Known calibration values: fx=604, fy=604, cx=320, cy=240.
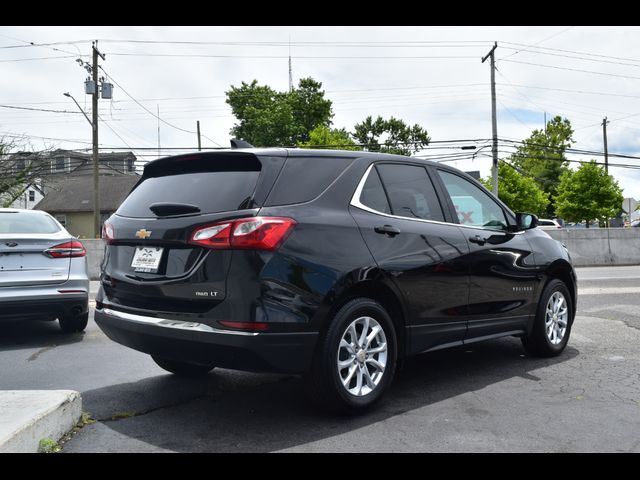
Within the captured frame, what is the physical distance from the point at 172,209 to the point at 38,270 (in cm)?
352

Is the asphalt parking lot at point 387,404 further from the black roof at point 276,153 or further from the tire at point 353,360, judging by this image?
the black roof at point 276,153

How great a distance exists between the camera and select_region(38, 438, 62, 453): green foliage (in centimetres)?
329

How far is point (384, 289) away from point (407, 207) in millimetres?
743

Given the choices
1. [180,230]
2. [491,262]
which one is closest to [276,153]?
[180,230]

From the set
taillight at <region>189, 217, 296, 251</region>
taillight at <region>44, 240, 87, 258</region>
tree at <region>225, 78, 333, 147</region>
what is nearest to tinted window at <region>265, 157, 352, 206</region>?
taillight at <region>189, 217, 296, 251</region>

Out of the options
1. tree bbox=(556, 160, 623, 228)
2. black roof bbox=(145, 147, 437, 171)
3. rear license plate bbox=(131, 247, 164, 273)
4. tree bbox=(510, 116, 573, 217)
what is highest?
tree bbox=(510, 116, 573, 217)

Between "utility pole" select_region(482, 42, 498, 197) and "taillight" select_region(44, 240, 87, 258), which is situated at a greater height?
"utility pole" select_region(482, 42, 498, 197)

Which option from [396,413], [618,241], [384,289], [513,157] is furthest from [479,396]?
[513,157]

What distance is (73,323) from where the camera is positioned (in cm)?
748

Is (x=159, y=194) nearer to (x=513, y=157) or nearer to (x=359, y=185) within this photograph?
(x=359, y=185)

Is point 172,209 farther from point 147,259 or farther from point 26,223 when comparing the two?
point 26,223

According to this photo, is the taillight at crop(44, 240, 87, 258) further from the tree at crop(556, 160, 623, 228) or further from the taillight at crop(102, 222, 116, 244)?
the tree at crop(556, 160, 623, 228)

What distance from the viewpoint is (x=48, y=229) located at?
7.13 metres

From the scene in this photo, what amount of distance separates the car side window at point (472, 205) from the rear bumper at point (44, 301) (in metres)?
4.39
